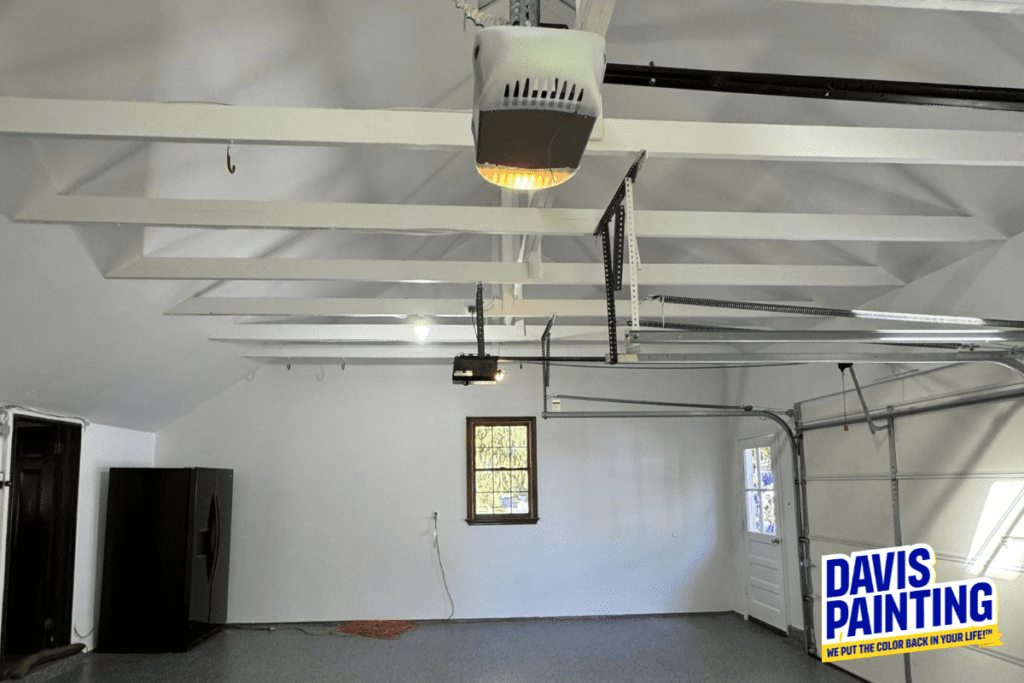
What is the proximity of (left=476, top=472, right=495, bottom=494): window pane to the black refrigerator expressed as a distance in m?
2.78

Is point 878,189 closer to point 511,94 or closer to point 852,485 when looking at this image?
point 852,485

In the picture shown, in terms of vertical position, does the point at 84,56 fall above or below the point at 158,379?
above

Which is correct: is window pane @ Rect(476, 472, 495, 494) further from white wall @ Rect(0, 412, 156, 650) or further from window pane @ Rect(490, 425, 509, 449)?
white wall @ Rect(0, 412, 156, 650)

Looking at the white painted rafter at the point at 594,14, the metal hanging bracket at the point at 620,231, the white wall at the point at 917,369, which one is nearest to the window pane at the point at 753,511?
the white wall at the point at 917,369

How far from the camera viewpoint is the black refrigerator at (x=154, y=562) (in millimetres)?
7027

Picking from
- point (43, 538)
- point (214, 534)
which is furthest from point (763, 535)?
point (43, 538)

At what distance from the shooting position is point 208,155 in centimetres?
403

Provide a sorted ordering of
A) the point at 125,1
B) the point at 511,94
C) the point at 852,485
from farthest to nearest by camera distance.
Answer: the point at 852,485, the point at 125,1, the point at 511,94

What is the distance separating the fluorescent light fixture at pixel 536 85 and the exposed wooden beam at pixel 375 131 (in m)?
1.41

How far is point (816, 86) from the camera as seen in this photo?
2.31 m

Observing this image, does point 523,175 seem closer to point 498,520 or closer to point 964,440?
point 964,440

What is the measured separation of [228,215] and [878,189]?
3.57m

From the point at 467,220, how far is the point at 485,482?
16.8 feet

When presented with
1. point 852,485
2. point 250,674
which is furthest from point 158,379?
point 852,485
